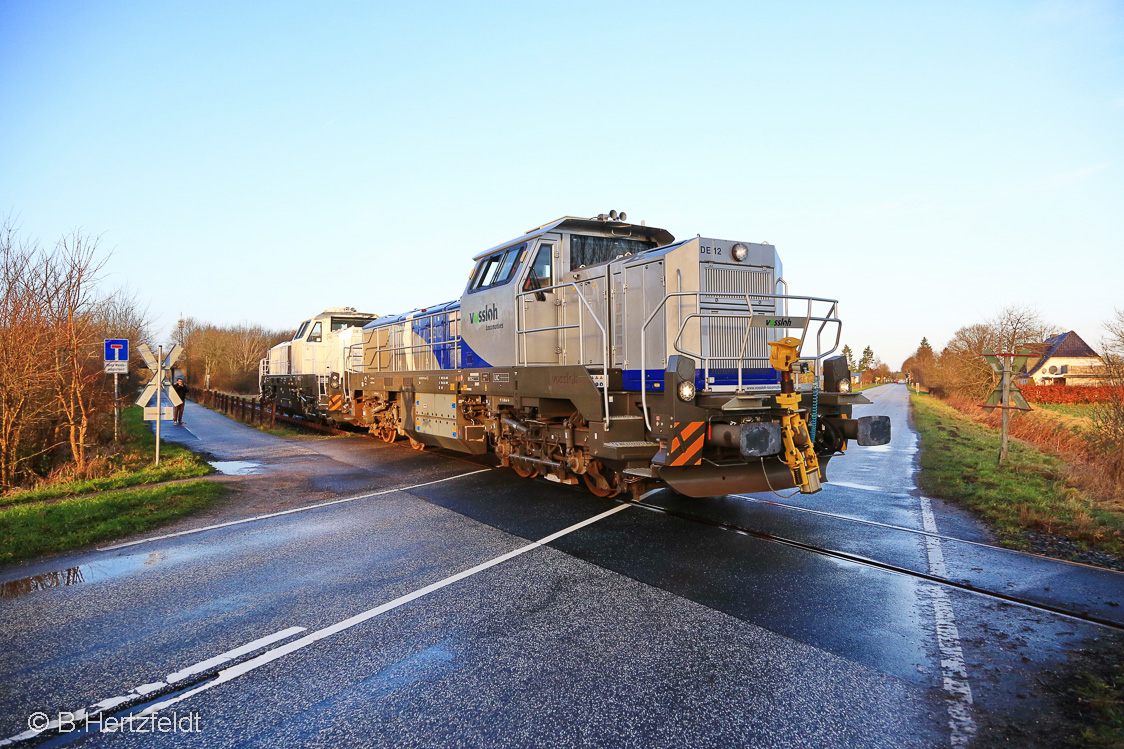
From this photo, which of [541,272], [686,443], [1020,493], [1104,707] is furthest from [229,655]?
[1020,493]

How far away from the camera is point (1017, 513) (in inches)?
278

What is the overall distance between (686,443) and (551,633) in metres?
2.70

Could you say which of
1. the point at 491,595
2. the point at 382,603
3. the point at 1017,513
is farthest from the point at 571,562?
the point at 1017,513

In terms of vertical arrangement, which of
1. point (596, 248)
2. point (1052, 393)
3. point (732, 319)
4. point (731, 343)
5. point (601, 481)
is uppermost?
point (596, 248)

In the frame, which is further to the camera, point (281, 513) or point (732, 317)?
point (281, 513)

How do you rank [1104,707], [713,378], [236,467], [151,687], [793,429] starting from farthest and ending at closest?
[236,467]
[713,378]
[793,429]
[151,687]
[1104,707]

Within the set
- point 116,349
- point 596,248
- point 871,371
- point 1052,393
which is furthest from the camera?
point 871,371

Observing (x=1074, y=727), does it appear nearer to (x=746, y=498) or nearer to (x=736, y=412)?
(x=736, y=412)

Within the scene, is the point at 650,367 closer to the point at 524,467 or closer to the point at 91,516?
the point at 524,467

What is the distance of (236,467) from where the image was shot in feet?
39.2

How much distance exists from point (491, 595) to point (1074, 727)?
11.8 ft

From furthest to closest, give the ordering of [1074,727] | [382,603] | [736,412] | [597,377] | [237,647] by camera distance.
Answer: [597,377]
[736,412]
[382,603]
[237,647]
[1074,727]

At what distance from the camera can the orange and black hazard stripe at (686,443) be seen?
6129mm

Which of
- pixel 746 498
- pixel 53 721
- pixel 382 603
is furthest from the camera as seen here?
pixel 746 498
